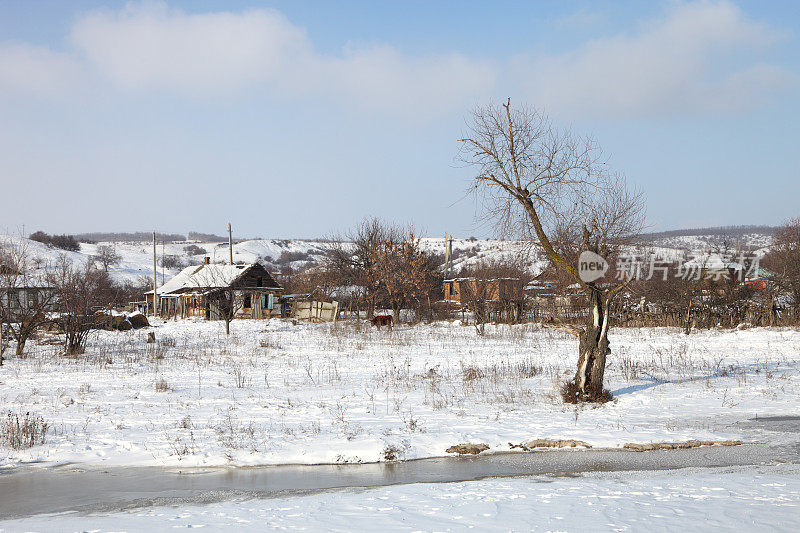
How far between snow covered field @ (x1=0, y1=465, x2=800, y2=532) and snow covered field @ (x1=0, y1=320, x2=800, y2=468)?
212cm

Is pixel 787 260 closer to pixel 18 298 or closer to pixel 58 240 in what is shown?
pixel 18 298

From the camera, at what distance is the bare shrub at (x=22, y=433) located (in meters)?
9.42

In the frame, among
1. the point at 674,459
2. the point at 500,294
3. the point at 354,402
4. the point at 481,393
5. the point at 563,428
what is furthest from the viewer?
the point at 500,294

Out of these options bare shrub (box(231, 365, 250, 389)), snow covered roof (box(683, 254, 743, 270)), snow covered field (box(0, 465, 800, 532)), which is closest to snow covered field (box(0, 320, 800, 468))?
bare shrub (box(231, 365, 250, 389))

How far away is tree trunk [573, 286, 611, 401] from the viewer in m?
12.3

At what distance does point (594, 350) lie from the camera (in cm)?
1234

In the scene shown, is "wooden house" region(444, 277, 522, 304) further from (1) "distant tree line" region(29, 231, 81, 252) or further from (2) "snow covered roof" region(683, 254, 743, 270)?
(1) "distant tree line" region(29, 231, 81, 252)

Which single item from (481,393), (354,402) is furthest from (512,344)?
(354,402)

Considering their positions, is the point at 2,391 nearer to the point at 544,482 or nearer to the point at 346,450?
the point at 346,450

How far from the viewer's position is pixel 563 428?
10500 millimetres

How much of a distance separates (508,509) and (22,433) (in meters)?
7.48

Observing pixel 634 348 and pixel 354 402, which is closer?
pixel 354 402

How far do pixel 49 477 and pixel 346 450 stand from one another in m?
3.83

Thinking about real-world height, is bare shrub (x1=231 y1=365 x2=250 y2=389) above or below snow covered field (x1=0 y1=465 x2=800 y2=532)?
above
